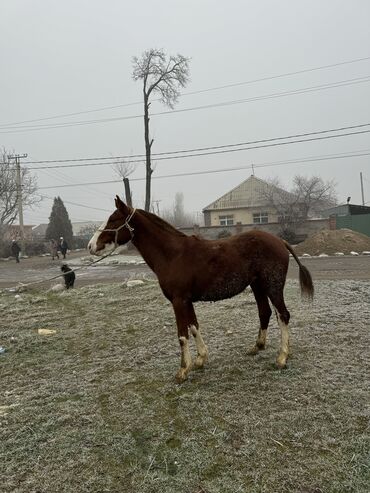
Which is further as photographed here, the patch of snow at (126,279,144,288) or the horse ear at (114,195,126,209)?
the patch of snow at (126,279,144,288)

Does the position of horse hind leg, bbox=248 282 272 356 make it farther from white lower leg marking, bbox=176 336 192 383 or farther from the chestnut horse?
white lower leg marking, bbox=176 336 192 383

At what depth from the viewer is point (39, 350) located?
671 cm

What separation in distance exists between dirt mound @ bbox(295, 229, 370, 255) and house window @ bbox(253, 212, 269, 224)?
21467 mm

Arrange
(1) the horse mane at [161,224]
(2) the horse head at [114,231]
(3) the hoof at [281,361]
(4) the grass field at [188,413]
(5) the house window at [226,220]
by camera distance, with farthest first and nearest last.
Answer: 1. (5) the house window at [226,220]
2. (1) the horse mane at [161,224]
3. (2) the horse head at [114,231]
4. (3) the hoof at [281,361]
5. (4) the grass field at [188,413]

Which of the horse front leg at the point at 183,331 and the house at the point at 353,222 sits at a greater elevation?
the house at the point at 353,222

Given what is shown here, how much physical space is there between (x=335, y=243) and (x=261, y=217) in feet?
76.3

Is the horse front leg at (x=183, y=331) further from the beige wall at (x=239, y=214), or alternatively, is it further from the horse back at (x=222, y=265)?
the beige wall at (x=239, y=214)

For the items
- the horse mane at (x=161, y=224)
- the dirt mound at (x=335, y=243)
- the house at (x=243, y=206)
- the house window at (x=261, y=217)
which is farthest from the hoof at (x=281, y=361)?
the house window at (x=261, y=217)

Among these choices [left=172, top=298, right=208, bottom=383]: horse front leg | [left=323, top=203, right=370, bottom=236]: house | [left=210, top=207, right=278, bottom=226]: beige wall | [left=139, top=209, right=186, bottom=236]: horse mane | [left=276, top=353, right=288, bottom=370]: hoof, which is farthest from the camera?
[left=210, top=207, right=278, bottom=226]: beige wall

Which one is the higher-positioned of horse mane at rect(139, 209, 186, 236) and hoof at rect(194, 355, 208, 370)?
horse mane at rect(139, 209, 186, 236)

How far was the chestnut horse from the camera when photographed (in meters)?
4.84

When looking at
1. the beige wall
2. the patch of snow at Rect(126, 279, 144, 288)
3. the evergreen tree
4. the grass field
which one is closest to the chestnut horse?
the grass field

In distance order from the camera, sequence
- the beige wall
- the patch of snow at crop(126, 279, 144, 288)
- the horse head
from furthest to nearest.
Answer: the beige wall, the patch of snow at crop(126, 279, 144, 288), the horse head

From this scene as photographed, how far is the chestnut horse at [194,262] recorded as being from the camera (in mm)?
4840
